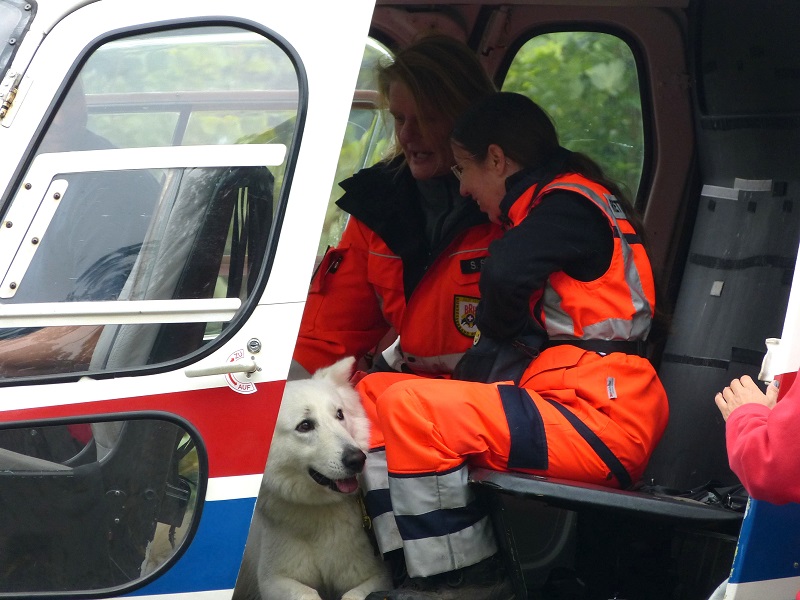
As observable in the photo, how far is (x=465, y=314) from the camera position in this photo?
121 inches

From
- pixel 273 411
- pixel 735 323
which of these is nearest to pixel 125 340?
pixel 273 411

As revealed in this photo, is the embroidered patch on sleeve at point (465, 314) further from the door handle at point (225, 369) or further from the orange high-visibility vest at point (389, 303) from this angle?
the door handle at point (225, 369)

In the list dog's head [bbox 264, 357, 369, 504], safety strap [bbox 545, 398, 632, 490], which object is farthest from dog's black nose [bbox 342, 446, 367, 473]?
safety strap [bbox 545, 398, 632, 490]

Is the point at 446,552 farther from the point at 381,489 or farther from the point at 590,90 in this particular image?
the point at 590,90

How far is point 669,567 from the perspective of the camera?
2492 mm

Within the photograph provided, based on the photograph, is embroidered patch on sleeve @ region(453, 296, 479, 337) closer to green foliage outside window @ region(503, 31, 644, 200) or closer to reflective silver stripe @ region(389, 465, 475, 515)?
reflective silver stripe @ region(389, 465, 475, 515)

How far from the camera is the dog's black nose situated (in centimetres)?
259

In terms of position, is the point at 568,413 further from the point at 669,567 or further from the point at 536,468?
the point at 669,567

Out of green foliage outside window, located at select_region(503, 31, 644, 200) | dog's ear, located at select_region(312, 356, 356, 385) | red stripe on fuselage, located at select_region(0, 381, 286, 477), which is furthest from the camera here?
green foliage outside window, located at select_region(503, 31, 644, 200)

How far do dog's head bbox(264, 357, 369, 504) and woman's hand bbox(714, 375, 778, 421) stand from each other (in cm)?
100

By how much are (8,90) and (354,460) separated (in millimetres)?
1256

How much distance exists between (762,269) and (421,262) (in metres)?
1.09

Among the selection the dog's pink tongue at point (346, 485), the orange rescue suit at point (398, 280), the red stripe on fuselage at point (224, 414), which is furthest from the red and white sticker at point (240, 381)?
the orange rescue suit at point (398, 280)

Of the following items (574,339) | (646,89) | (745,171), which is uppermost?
(646,89)
